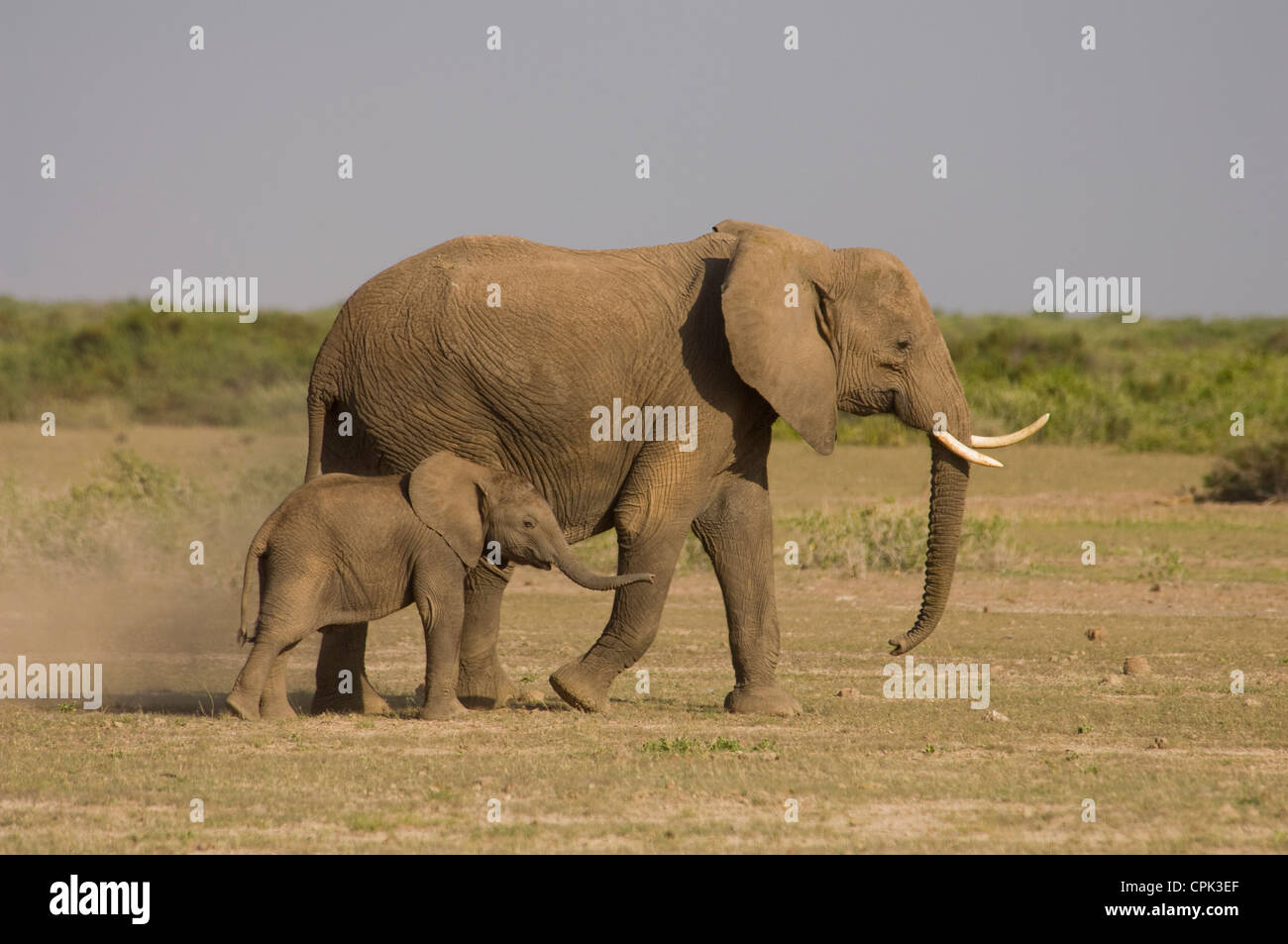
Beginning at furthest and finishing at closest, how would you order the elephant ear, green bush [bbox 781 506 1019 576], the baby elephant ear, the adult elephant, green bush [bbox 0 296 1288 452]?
green bush [bbox 0 296 1288 452] < green bush [bbox 781 506 1019 576] < the adult elephant < the elephant ear < the baby elephant ear

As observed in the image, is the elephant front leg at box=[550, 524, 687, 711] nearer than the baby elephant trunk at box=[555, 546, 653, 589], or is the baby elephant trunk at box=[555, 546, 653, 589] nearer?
the baby elephant trunk at box=[555, 546, 653, 589]

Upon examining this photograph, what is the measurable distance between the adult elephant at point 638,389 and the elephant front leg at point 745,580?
0.5 inches

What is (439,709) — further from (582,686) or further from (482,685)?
(582,686)

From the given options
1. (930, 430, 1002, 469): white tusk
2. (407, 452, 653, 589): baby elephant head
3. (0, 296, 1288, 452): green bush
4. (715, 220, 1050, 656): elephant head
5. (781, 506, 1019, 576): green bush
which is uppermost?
(0, 296, 1288, 452): green bush

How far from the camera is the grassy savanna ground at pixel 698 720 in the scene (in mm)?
8641

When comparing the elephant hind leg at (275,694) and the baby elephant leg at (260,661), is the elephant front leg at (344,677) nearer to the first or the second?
the elephant hind leg at (275,694)

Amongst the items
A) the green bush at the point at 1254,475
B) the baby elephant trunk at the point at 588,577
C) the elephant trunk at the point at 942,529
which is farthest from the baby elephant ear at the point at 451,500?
the green bush at the point at 1254,475

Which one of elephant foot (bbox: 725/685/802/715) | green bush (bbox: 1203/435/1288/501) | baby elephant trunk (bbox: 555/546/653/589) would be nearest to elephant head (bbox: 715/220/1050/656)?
elephant foot (bbox: 725/685/802/715)

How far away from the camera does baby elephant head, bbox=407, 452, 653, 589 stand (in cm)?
1128

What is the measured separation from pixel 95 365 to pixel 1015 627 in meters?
33.8

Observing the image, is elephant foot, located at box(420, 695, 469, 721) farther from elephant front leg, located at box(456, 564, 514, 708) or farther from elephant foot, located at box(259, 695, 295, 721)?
elephant foot, located at box(259, 695, 295, 721)
